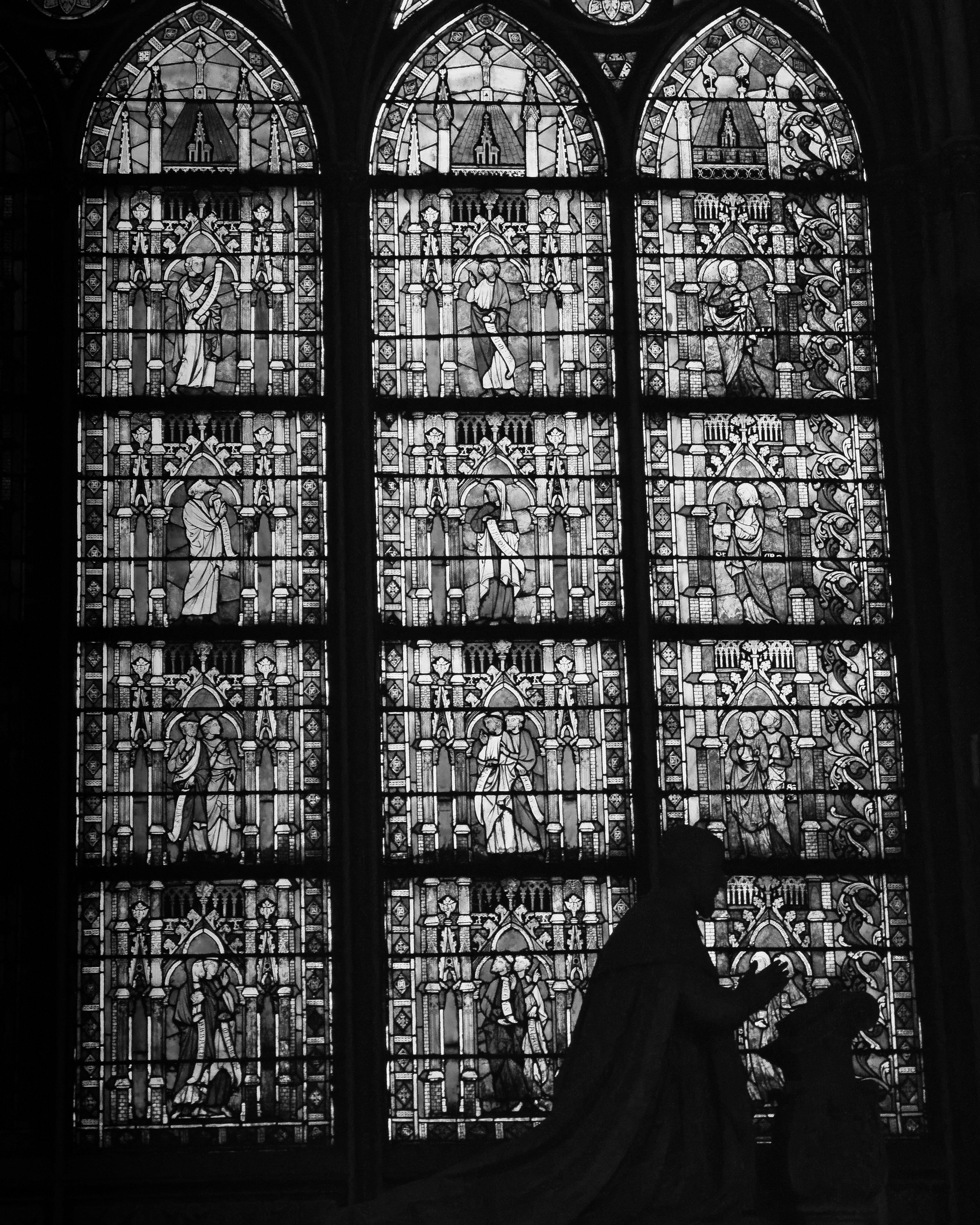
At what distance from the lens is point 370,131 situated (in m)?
10.8

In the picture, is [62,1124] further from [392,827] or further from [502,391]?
[502,391]

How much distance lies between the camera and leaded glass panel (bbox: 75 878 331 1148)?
31.0 ft

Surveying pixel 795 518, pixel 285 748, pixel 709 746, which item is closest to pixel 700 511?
pixel 795 518

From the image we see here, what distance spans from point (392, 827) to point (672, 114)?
11.2 feet

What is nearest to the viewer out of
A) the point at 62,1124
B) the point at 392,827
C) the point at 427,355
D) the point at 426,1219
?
the point at 426,1219

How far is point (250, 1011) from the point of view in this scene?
9602 mm

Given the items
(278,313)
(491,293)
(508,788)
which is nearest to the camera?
(508,788)

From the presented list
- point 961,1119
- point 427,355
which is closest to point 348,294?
point 427,355

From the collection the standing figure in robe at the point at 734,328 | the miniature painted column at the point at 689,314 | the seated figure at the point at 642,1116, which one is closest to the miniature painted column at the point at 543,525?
the miniature painted column at the point at 689,314

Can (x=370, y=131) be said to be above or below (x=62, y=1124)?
above

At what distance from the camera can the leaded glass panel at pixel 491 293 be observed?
10.5 meters

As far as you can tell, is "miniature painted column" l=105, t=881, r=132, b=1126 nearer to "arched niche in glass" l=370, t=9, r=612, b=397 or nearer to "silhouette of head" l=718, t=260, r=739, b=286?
"arched niche in glass" l=370, t=9, r=612, b=397

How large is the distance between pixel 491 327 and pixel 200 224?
1.30m

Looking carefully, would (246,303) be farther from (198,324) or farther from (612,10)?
(612,10)
